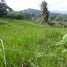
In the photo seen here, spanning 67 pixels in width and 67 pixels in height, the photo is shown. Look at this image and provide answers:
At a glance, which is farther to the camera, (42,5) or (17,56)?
(42,5)

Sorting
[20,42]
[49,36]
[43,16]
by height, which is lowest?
[43,16]

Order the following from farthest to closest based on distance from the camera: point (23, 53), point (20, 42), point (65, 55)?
point (20, 42), point (65, 55), point (23, 53)

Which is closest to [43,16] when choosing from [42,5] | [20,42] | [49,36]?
[42,5]

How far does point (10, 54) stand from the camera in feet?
10.8

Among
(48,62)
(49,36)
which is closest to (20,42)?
(48,62)

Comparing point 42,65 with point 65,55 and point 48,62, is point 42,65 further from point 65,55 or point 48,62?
point 65,55

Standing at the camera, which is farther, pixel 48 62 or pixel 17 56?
pixel 48 62

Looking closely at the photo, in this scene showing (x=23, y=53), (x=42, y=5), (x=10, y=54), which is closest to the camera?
(x=10, y=54)

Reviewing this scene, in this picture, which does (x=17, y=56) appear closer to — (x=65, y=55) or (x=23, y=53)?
→ (x=23, y=53)

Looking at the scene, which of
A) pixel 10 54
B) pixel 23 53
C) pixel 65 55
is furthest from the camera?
pixel 65 55

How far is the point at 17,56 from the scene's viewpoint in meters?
3.33

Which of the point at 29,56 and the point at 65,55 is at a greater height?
the point at 29,56

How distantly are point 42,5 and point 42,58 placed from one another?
85.7 feet

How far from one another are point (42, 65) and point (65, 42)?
0.47 meters
